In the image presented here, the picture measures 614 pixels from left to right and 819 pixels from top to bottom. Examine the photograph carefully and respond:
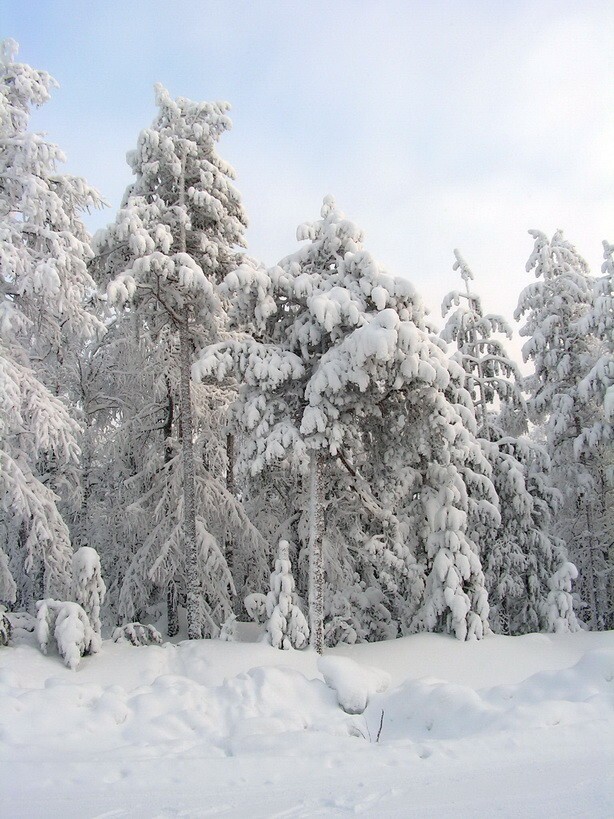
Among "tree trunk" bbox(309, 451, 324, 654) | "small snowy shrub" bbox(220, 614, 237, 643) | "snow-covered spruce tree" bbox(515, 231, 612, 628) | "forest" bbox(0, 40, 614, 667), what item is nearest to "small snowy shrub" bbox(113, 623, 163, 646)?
"forest" bbox(0, 40, 614, 667)

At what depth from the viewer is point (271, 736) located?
5.62 metres

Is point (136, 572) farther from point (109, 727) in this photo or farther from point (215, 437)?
point (109, 727)

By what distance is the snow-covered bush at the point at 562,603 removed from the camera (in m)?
14.5

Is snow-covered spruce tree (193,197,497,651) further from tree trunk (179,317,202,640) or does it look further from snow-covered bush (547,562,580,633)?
snow-covered bush (547,562,580,633)

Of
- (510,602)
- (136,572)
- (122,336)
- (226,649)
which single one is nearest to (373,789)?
(226,649)

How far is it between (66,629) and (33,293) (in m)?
6.12

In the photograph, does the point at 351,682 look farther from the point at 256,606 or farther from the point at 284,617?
the point at 256,606

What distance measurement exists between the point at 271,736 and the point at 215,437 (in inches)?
419

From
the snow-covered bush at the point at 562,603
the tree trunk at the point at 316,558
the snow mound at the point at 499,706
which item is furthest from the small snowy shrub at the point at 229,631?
the snow-covered bush at the point at 562,603

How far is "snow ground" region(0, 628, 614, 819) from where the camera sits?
4.21 meters

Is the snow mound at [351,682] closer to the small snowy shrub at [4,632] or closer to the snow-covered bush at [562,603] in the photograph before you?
the small snowy shrub at [4,632]

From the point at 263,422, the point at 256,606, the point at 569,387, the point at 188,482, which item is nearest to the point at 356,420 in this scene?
the point at 263,422

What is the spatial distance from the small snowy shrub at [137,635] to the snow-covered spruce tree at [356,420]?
3.36 m

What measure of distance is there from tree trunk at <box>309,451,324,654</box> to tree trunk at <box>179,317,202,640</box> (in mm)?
2752
